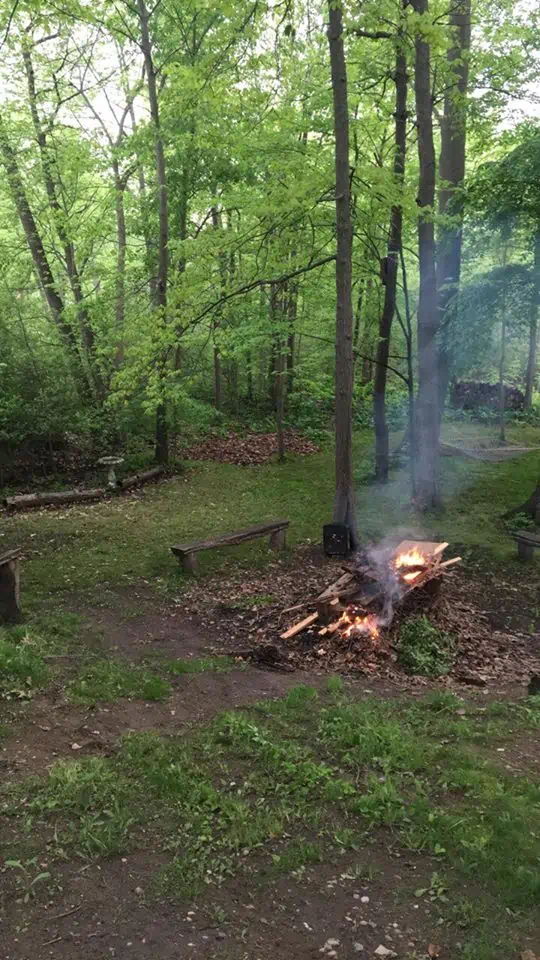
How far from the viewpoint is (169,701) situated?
17.7 feet

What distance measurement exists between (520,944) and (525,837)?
711mm

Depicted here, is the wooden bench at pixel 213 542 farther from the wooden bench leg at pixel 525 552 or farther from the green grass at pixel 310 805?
the green grass at pixel 310 805

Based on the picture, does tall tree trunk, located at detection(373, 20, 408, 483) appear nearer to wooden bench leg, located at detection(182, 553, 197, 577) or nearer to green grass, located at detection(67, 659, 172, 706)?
wooden bench leg, located at detection(182, 553, 197, 577)

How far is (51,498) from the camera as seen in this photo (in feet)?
39.2

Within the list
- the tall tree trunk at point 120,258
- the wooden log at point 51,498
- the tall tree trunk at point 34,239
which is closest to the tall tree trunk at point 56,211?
the tall tree trunk at point 34,239

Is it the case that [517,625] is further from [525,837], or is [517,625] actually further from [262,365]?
[262,365]

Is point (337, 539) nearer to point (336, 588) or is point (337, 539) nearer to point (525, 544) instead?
point (336, 588)

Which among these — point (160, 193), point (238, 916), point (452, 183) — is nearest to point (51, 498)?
point (160, 193)

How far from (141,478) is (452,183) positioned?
8.97 m

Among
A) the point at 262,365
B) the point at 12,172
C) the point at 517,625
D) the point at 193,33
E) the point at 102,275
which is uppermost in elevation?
the point at 193,33

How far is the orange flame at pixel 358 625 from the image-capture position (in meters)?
6.75

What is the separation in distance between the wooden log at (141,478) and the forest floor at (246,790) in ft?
17.3

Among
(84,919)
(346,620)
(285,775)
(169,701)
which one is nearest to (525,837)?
(285,775)

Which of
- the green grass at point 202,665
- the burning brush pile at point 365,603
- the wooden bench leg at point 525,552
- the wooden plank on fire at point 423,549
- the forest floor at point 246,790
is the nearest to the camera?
the forest floor at point 246,790
